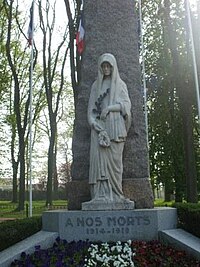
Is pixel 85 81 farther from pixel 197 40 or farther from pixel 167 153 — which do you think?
pixel 167 153

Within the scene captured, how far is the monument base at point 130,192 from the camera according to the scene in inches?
312

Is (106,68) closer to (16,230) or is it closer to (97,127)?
(97,127)

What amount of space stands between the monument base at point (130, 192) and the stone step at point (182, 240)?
80cm

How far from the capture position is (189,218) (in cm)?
768

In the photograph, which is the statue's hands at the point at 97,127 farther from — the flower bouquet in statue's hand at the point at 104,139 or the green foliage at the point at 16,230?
the green foliage at the point at 16,230

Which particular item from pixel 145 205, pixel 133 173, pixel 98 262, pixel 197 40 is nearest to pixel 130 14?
pixel 133 173

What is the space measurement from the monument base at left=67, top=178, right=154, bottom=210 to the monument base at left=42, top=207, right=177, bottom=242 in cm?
65

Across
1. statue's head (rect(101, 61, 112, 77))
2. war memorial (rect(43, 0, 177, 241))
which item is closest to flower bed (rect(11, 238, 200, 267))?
war memorial (rect(43, 0, 177, 241))

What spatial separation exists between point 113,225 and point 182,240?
1165 mm

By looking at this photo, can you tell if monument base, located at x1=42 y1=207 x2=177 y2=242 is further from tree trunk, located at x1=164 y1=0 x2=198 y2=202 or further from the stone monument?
tree trunk, located at x1=164 y1=0 x2=198 y2=202

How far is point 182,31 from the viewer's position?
19.3 meters

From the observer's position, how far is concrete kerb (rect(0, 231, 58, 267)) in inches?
256

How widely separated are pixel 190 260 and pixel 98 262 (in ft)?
4.49

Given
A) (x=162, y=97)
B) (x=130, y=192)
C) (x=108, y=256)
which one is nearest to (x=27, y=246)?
(x=108, y=256)
